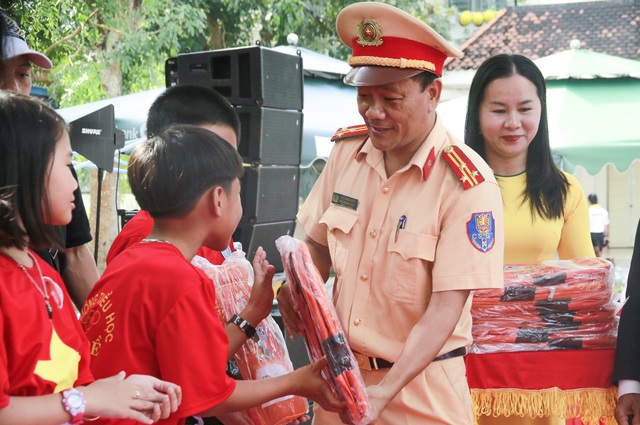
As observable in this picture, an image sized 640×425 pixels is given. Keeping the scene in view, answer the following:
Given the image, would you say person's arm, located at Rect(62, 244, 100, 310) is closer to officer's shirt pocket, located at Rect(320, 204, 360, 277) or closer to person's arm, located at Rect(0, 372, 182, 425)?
officer's shirt pocket, located at Rect(320, 204, 360, 277)

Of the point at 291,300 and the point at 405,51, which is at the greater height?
the point at 405,51

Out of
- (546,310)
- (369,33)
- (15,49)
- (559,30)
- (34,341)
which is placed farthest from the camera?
(559,30)

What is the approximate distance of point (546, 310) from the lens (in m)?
2.72

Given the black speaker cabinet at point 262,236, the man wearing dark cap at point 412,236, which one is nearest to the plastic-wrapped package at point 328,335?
the man wearing dark cap at point 412,236

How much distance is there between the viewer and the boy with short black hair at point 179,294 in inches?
68.6

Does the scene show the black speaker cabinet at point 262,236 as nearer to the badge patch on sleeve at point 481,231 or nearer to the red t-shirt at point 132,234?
the red t-shirt at point 132,234

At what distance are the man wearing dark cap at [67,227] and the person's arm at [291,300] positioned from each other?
3.15 feet

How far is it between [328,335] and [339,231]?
471mm

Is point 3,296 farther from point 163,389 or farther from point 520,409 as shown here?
point 520,409

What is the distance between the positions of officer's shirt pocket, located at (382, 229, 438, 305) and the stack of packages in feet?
2.11

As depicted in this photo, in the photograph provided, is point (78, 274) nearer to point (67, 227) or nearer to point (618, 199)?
point (67, 227)

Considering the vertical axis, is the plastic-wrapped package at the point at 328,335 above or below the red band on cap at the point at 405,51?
below

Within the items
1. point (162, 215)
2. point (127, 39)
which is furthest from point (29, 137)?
point (127, 39)

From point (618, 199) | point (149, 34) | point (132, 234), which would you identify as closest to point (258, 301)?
point (132, 234)
